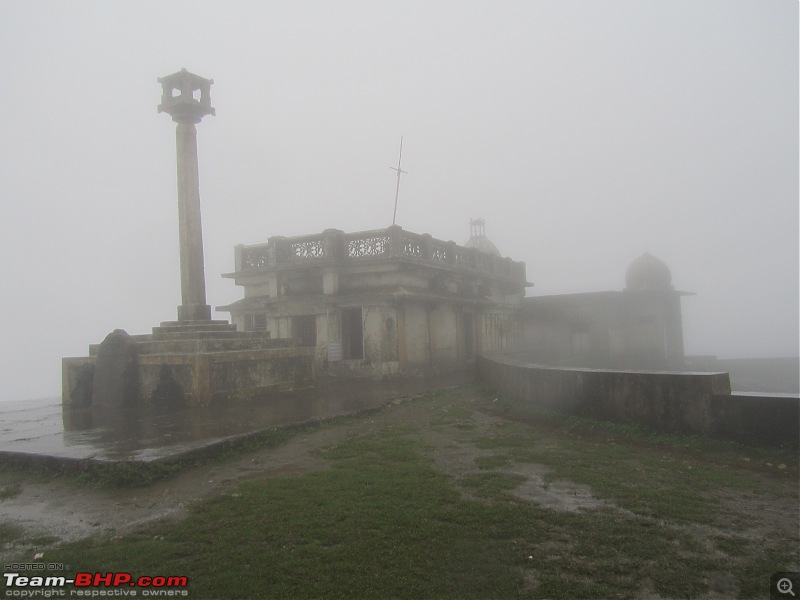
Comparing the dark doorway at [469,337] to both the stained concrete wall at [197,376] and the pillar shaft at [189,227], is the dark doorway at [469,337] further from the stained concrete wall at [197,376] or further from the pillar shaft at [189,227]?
the pillar shaft at [189,227]

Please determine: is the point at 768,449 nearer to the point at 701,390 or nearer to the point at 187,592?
the point at 701,390

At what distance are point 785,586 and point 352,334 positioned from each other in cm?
1535

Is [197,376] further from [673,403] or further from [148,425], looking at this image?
[673,403]

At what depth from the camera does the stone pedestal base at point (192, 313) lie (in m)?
13.2

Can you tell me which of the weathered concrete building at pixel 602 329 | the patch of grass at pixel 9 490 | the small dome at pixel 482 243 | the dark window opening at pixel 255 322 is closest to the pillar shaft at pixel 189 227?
the dark window opening at pixel 255 322

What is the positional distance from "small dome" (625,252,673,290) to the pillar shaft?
915 inches

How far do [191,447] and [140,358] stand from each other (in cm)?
559

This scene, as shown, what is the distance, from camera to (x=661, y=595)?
134 inches

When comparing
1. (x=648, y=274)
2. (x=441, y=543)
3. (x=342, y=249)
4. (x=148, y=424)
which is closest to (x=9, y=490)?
(x=148, y=424)

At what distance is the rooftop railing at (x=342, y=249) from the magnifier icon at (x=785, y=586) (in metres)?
14.8

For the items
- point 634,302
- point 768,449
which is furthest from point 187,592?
point 634,302

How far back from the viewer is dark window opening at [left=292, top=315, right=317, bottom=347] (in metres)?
18.5

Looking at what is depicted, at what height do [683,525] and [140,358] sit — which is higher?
[140,358]

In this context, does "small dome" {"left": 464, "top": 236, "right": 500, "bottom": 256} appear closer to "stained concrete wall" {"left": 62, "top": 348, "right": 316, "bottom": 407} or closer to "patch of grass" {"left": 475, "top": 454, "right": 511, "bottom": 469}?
"stained concrete wall" {"left": 62, "top": 348, "right": 316, "bottom": 407}
